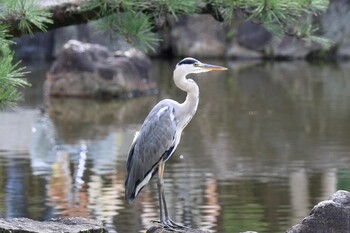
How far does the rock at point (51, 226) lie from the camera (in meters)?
6.27

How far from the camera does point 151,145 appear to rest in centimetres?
717

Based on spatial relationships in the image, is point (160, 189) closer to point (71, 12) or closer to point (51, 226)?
point (51, 226)

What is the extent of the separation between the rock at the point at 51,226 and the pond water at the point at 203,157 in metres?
1.60

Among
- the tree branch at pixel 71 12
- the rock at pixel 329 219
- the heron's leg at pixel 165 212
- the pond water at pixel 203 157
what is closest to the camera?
the rock at pixel 329 219

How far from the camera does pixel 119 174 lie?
11.5m

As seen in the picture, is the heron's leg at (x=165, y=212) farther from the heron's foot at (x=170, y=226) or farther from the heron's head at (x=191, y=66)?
the heron's head at (x=191, y=66)

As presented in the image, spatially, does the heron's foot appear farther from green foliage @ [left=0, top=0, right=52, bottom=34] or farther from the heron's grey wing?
green foliage @ [left=0, top=0, right=52, bottom=34]

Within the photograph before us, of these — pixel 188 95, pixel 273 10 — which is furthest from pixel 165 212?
pixel 273 10

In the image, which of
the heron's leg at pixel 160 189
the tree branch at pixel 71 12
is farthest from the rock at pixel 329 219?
the tree branch at pixel 71 12

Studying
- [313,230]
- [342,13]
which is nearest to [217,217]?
[313,230]

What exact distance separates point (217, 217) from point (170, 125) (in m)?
1.92

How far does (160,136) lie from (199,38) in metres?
21.7

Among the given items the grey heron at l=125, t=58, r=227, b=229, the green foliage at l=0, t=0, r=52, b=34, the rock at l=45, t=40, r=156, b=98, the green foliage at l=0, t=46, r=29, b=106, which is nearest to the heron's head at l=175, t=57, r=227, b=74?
the grey heron at l=125, t=58, r=227, b=229

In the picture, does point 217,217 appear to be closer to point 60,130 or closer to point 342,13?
point 60,130
